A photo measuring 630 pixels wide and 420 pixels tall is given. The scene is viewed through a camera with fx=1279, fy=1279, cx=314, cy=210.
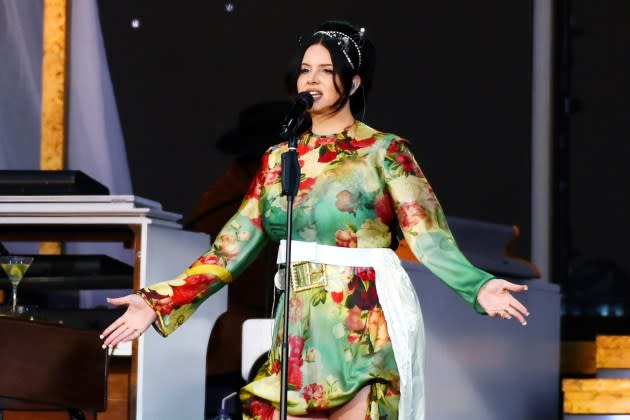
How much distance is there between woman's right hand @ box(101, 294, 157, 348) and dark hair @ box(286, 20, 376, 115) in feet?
1.77

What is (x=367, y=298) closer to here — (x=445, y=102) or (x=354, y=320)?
(x=354, y=320)

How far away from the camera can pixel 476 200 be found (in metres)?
6.59

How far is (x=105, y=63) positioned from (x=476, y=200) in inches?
78.9

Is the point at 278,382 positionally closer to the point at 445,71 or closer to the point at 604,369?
the point at 604,369

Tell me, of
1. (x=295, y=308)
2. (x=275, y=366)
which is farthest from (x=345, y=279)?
(x=275, y=366)

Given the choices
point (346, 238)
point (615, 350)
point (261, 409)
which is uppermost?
point (346, 238)

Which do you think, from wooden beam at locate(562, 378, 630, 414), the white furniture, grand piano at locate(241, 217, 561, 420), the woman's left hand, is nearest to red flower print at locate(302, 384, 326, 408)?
the woman's left hand

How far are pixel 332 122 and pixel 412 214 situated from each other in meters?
0.25

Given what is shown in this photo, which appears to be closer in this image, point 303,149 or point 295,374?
point 295,374

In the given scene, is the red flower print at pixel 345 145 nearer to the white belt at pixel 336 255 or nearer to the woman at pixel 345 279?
the woman at pixel 345 279

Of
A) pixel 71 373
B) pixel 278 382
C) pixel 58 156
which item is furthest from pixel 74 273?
pixel 58 156

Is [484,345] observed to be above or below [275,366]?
below

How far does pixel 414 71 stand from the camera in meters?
6.61

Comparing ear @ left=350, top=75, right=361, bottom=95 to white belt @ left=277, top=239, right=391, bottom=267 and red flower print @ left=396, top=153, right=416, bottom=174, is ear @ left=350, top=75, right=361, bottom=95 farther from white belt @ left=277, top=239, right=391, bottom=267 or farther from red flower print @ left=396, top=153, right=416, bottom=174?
white belt @ left=277, top=239, right=391, bottom=267
